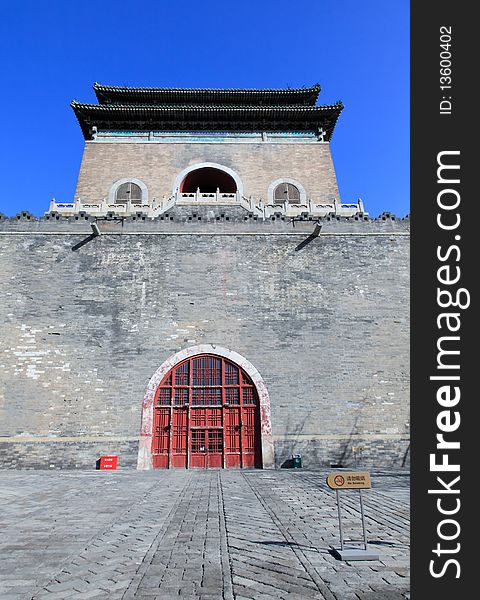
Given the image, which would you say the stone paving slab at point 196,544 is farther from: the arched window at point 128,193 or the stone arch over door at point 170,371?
the arched window at point 128,193

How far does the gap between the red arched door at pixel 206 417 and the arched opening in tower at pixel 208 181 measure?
1245 cm

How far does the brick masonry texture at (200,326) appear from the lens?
1316 centimetres

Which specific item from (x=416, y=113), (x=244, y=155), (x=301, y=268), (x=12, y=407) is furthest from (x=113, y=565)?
(x=244, y=155)

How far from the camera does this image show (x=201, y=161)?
2298 cm

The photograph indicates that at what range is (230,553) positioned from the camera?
13.5 ft

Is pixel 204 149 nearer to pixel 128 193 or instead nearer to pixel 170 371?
pixel 128 193

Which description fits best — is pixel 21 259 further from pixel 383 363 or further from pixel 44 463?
pixel 383 363

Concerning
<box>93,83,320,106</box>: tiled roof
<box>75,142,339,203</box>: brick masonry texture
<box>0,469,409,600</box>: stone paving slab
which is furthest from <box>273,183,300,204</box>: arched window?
<box>0,469,409,600</box>: stone paving slab

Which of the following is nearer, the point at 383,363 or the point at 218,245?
the point at 383,363

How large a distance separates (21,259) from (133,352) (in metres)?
5.52

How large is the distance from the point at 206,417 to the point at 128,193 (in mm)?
13411

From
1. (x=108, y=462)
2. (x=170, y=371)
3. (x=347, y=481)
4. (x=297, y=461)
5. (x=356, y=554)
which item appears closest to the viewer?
(x=356, y=554)

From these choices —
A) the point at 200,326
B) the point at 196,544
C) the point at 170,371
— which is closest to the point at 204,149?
the point at 200,326

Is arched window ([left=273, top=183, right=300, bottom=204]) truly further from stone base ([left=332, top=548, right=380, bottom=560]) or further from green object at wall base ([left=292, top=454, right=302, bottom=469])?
stone base ([left=332, top=548, right=380, bottom=560])
